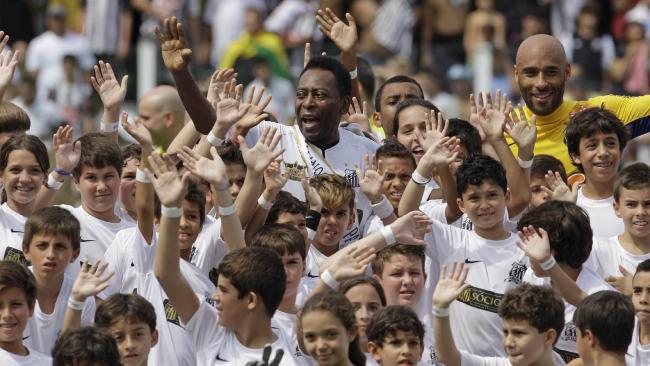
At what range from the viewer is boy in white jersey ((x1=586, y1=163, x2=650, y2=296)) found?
11.5 meters

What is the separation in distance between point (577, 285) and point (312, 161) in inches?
93.7

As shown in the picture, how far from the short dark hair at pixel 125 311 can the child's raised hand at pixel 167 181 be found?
579 mm

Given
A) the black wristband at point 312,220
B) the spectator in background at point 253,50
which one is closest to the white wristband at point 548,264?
the black wristband at point 312,220

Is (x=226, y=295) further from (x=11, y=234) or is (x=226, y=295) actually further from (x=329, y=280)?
(x=11, y=234)

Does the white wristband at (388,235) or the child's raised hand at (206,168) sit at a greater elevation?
the child's raised hand at (206,168)

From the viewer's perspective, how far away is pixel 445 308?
10289 mm

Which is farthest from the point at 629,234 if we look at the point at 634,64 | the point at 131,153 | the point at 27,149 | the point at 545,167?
the point at 634,64

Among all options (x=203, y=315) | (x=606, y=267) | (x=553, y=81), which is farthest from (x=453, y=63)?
(x=203, y=315)

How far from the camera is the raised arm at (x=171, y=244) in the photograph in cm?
1020

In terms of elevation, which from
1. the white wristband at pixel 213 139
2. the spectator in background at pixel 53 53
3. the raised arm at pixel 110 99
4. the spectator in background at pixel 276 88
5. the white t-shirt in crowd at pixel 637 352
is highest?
the spectator in background at pixel 53 53

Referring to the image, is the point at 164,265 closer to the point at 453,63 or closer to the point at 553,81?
the point at 553,81

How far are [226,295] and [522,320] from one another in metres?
1.65

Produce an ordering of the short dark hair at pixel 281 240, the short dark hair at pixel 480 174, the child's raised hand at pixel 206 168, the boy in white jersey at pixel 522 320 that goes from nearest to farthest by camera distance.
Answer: the boy in white jersey at pixel 522 320
the child's raised hand at pixel 206 168
the short dark hair at pixel 281 240
the short dark hair at pixel 480 174

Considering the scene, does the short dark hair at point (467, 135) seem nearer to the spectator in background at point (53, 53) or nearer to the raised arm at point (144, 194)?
the raised arm at point (144, 194)
